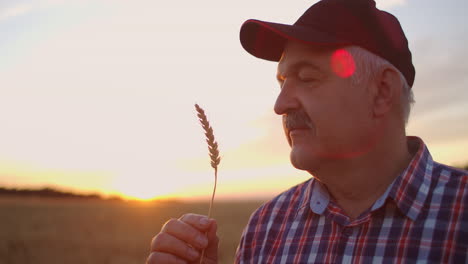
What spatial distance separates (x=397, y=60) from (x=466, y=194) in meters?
0.81

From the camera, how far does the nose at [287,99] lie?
262cm

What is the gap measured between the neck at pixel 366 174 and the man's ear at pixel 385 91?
6.8 inches

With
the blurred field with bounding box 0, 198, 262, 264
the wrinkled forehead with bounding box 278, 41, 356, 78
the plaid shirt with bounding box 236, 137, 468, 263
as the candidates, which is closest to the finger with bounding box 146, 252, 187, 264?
the plaid shirt with bounding box 236, 137, 468, 263

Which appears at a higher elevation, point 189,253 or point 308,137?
point 308,137

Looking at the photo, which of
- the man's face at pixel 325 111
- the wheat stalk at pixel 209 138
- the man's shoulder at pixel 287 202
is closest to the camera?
the wheat stalk at pixel 209 138

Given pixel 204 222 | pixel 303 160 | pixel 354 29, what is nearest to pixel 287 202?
pixel 303 160

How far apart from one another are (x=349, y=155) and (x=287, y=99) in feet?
1.47

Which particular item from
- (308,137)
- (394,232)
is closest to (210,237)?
(308,137)

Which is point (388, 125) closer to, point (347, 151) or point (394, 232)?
point (347, 151)

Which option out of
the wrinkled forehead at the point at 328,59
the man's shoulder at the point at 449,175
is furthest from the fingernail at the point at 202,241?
the man's shoulder at the point at 449,175

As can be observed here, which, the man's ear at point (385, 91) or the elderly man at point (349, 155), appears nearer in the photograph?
the elderly man at point (349, 155)

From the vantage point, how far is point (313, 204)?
2.74 m

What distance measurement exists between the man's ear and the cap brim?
304 millimetres

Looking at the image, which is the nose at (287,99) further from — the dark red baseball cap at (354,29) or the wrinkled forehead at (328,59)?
the dark red baseball cap at (354,29)
